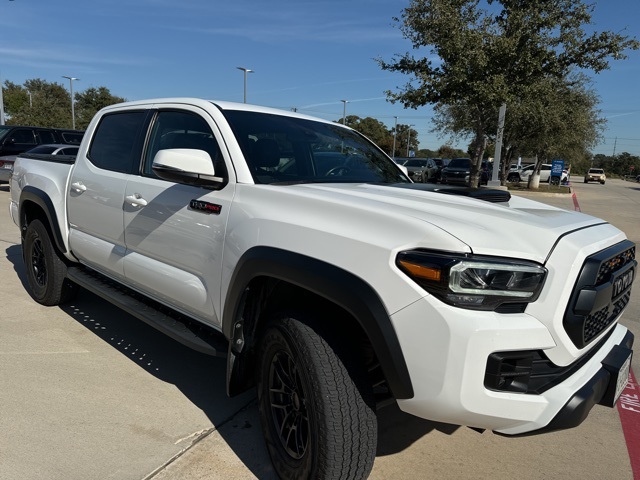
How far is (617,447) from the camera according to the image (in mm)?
2926

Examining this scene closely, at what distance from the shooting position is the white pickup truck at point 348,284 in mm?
1815

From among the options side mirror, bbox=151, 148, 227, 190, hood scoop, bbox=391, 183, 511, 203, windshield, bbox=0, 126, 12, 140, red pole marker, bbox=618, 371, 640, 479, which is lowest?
red pole marker, bbox=618, 371, 640, 479

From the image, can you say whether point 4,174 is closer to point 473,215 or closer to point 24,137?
point 24,137

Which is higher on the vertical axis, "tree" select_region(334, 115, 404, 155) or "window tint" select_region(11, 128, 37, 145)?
"tree" select_region(334, 115, 404, 155)

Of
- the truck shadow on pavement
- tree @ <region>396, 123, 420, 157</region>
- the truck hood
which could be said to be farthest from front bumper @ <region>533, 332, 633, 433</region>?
tree @ <region>396, 123, 420, 157</region>

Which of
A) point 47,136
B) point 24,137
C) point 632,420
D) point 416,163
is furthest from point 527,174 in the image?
point 632,420

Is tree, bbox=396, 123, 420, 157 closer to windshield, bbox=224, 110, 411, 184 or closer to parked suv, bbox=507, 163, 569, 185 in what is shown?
parked suv, bbox=507, 163, 569, 185

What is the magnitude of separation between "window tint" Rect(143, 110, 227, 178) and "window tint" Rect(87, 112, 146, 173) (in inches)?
8.8

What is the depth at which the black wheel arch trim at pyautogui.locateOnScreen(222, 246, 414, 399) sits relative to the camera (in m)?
1.86

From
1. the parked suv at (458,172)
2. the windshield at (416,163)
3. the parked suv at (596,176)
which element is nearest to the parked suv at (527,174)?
the parked suv at (596,176)

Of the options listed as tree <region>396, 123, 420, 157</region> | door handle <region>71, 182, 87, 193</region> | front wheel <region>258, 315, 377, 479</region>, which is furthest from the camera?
tree <region>396, 123, 420, 157</region>

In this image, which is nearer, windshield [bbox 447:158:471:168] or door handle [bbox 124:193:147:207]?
door handle [bbox 124:193:147:207]

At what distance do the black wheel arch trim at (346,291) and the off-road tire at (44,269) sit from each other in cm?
285

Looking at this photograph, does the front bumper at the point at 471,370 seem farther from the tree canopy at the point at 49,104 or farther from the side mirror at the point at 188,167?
the tree canopy at the point at 49,104
